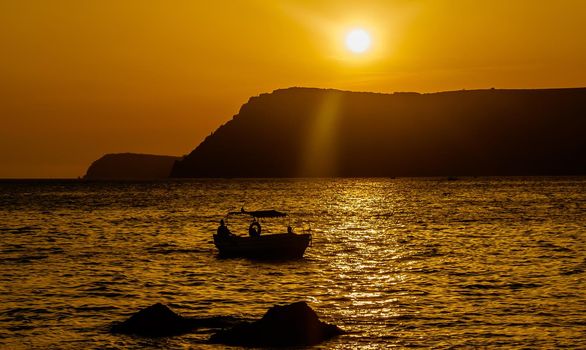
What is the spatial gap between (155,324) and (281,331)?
463 cm

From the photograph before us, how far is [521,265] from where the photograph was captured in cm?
4806

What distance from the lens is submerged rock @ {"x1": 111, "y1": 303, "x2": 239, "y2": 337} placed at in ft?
96.6

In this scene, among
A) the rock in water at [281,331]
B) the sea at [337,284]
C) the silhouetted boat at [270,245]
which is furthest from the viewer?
the silhouetted boat at [270,245]

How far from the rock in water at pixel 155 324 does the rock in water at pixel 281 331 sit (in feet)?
6.58

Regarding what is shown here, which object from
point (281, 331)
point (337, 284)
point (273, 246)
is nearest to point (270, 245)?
point (273, 246)

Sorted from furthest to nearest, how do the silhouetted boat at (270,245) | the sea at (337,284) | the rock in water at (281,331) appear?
the silhouetted boat at (270,245) < the sea at (337,284) < the rock in water at (281,331)

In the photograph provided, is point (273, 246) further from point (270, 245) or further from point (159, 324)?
point (159, 324)

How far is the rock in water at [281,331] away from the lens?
90.9ft

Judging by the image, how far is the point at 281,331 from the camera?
27812mm

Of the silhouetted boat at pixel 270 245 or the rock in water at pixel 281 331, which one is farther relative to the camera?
the silhouetted boat at pixel 270 245

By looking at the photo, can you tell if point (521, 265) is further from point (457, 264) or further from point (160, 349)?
point (160, 349)

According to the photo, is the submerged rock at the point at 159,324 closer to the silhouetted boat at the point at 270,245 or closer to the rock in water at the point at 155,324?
the rock in water at the point at 155,324

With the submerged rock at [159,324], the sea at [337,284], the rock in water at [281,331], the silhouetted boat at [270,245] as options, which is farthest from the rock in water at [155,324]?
the silhouetted boat at [270,245]

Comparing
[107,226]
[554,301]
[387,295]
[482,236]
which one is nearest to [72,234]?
[107,226]
